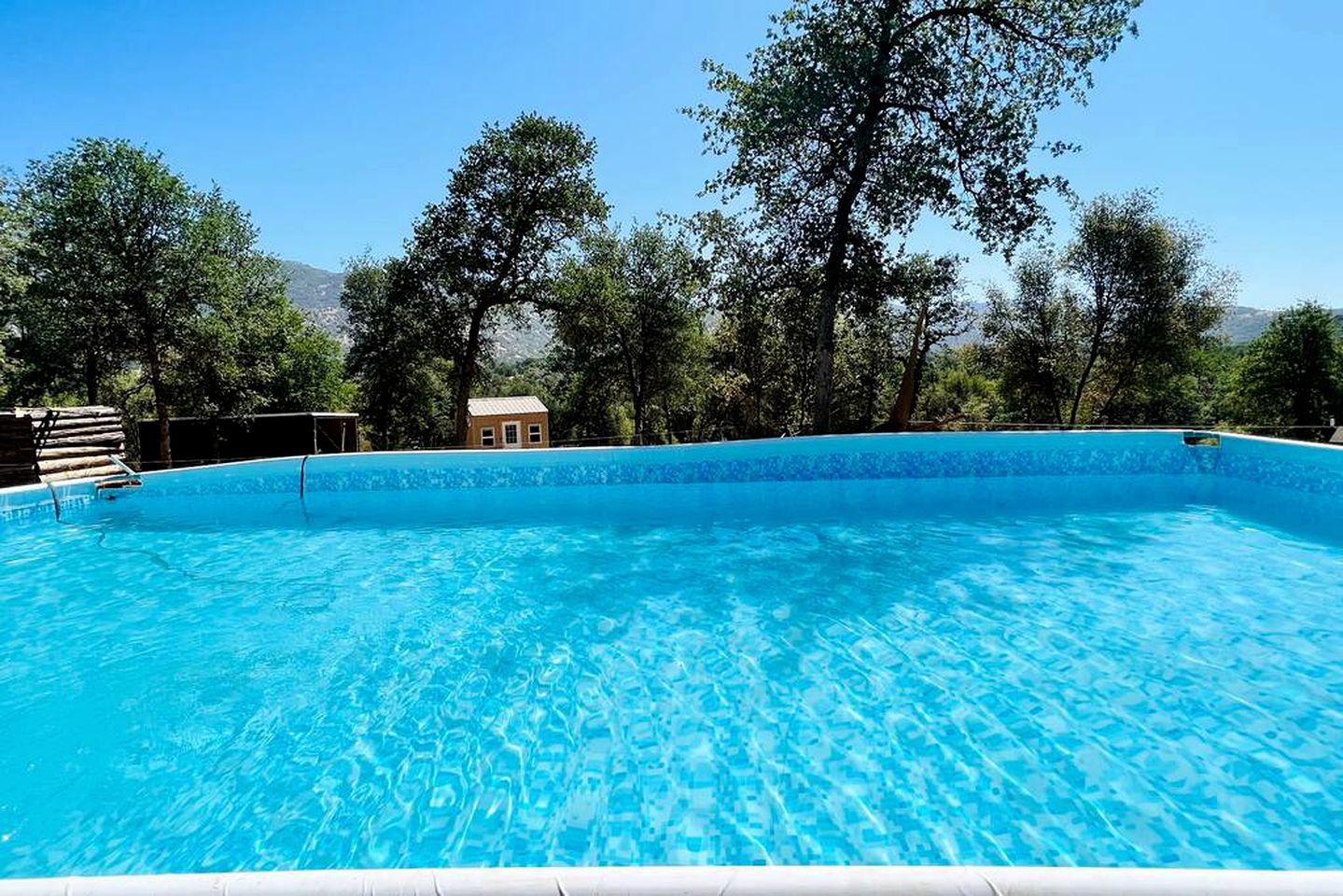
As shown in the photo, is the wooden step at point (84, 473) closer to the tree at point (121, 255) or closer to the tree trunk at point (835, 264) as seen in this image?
the tree at point (121, 255)

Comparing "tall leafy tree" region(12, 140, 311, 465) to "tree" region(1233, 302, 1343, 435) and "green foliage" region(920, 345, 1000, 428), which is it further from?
"tree" region(1233, 302, 1343, 435)

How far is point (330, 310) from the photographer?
8769 cm

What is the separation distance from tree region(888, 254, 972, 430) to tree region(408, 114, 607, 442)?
9.01 meters

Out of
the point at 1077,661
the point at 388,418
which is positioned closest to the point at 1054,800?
the point at 1077,661

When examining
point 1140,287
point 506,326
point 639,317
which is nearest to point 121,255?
point 506,326

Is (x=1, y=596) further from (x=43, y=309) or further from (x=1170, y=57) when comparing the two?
(x=1170, y=57)

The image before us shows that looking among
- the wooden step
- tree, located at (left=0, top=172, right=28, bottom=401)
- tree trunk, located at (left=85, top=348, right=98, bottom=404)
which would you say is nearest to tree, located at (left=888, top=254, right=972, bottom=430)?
the wooden step

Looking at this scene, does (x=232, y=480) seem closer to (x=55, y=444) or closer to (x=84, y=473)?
(x=84, y=473)

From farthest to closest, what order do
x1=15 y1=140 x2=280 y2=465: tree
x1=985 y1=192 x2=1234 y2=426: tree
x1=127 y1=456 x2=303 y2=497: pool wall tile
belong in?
1. x1=985 y1=192 x2=1234 y2=426: tree
2. x1=15 y1=140 x2=280 y2=465: tree
3. x1=127 y1=456 x2=303 y2=497: pool wall tile

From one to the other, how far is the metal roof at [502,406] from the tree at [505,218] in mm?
15768

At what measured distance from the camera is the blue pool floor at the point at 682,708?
2764mm

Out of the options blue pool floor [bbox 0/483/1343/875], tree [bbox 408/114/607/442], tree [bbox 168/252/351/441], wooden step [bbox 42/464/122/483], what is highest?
tree [bbox 408/114/607/442]

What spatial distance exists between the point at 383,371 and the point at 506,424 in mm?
7893

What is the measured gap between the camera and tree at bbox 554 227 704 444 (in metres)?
20.7
